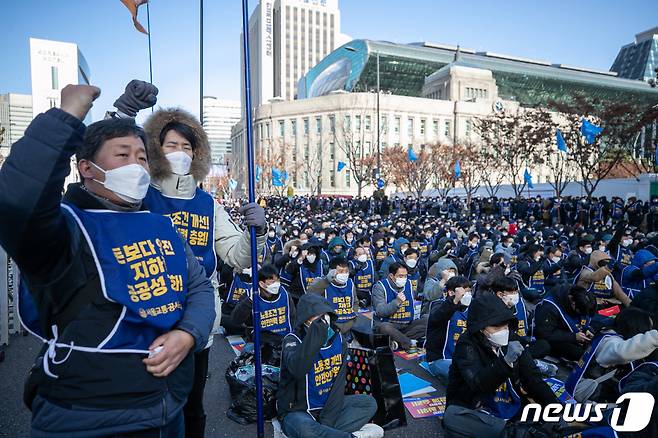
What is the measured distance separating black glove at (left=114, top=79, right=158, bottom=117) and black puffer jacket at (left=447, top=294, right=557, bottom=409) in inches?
121

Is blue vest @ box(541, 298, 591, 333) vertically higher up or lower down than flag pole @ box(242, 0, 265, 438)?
lower down

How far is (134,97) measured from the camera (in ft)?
7.47

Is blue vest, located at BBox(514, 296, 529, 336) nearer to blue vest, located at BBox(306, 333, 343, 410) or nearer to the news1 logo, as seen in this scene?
the news1 logo

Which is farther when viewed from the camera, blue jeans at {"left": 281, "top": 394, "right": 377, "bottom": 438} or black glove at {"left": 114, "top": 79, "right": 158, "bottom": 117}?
blue jeans at {"left": 281, "top": 394, "right": 377, "bottom": 438}

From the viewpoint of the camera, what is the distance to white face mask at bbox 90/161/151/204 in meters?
1.63

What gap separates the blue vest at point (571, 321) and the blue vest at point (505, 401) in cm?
272

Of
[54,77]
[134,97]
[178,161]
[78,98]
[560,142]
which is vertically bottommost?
[178,161]

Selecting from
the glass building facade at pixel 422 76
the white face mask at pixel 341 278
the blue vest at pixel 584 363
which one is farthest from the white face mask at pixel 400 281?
the glass building facade at pixel 422 76

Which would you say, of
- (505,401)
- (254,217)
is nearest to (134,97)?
(254,217)

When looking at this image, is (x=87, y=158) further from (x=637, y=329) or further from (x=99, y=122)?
(x=637, y=329)

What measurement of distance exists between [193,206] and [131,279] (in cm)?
114

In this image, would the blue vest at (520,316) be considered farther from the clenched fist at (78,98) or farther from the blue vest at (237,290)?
the clenched fist at (78,98)

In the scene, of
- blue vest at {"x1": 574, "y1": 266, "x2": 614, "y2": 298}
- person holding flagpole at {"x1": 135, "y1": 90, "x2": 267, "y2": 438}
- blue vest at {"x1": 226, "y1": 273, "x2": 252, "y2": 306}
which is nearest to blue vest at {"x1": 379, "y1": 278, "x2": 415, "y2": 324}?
blue vest at {"x1": 226, "y1": 273, "x2": 252, "y2": 306}

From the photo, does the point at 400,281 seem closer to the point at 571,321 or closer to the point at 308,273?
the point at 308,273
